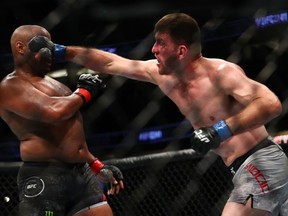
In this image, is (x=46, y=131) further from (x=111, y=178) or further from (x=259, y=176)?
(x=259, y=176)

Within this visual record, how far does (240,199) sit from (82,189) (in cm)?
76

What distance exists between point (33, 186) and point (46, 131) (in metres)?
0.25

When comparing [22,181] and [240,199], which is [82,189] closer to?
[22,181]

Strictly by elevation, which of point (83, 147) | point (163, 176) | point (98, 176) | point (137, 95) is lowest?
point (137, 95)

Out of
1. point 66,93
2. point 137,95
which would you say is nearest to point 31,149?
point 66,93

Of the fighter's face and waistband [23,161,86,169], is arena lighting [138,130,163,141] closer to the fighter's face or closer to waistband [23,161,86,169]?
waistband [23,161,86,169]

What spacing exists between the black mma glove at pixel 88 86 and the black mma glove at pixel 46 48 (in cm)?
13

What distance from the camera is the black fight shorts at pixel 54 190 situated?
246 centimetres

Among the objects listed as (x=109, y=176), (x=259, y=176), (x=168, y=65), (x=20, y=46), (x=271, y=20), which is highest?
(x=168, y=65)

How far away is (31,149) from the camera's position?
2.49 metres

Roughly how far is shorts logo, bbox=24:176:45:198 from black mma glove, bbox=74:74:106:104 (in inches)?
16.4

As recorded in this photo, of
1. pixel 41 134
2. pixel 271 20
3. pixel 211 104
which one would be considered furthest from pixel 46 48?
pixel 271 20

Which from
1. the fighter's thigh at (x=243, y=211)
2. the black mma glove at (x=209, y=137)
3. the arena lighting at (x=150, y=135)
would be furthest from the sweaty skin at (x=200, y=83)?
the arena lighting at (x=150, y=135)

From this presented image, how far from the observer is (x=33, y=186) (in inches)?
97.4
